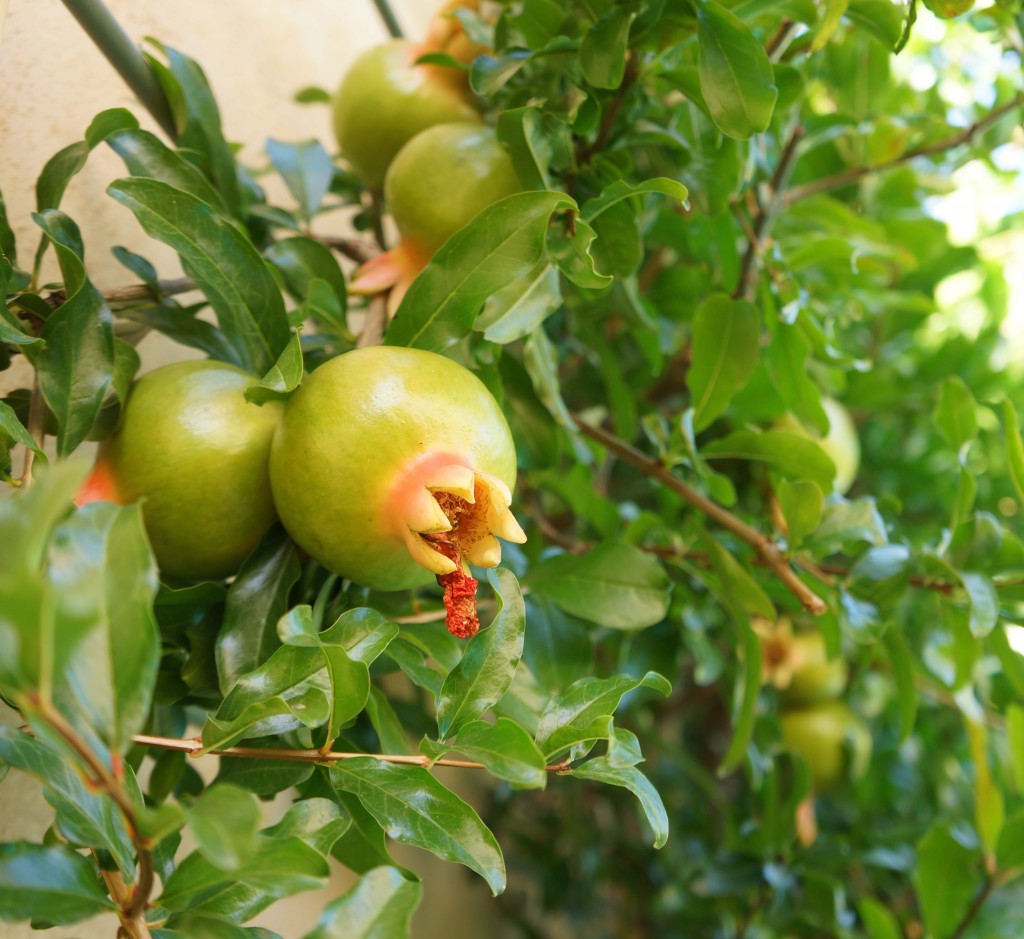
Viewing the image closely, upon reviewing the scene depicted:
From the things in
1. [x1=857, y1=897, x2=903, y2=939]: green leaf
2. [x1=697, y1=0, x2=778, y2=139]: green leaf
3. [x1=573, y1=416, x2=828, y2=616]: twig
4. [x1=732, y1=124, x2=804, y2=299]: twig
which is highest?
[x1=697, y1=0, x2=778, y2=139]: green leaf

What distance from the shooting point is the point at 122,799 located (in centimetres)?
22

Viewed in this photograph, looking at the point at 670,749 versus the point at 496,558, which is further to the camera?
the point at 670,749

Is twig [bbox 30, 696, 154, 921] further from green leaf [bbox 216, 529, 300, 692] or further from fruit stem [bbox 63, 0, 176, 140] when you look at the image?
fruit stem [bbox 63, 0, 176, 140]

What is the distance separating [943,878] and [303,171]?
2.55ft

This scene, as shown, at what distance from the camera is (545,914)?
41.7 inches

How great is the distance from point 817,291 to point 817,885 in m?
0.55

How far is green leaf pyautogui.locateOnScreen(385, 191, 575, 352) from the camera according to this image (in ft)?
1.27

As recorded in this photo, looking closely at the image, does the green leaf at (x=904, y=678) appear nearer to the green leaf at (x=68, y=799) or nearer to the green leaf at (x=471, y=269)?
the green leaf at (x=471, y=269)

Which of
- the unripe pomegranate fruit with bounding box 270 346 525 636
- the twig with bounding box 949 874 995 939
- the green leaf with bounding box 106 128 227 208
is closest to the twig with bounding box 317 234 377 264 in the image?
the green leaf with bounding box 106 128 227 208

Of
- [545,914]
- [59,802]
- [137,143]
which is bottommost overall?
[545,914]

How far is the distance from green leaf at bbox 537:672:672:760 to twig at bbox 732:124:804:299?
42 centimetres

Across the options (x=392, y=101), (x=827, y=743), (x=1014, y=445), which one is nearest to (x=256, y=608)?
(x=392, y=101)

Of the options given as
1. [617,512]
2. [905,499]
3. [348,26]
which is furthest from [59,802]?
[905,499]

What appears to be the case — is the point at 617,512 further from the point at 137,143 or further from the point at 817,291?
the point at 137,143
